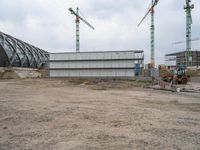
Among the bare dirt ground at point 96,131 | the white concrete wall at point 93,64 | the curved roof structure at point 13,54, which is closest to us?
the bare dirt ground at point 96,131

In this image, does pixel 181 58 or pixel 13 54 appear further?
pixel 181 58

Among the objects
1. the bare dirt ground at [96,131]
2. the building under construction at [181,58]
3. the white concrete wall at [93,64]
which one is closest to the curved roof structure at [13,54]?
the white concrete wall at [93,64]

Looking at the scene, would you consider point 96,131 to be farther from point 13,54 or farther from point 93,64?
point 13,54

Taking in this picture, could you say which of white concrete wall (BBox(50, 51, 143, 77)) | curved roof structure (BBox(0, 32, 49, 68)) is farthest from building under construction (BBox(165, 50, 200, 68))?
curved roof structure (BBox(0, 32, 49, 68))

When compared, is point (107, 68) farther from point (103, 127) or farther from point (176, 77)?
point (103, 127)

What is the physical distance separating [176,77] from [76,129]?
28.2 meters

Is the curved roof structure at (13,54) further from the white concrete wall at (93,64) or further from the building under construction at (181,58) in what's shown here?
the building under construction at (181,58)

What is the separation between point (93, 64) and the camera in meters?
44.7

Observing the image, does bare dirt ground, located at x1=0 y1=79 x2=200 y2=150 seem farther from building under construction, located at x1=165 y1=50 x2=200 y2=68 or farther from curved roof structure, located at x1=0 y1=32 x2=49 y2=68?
building under construction, located at x1=165 y1=50 x2=200 y2=68

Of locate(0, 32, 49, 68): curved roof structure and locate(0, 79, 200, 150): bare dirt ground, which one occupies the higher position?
locate(0, 32, 49, 68): curved roof structure

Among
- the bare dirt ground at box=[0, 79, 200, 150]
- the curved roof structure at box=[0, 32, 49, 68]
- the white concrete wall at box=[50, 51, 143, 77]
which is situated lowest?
the bare dirt ground at box=[0, 79, 200, 150]

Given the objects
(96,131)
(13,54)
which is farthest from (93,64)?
(96,131)

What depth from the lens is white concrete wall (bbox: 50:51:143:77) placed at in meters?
43.3

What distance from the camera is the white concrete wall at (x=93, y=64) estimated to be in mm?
43312
